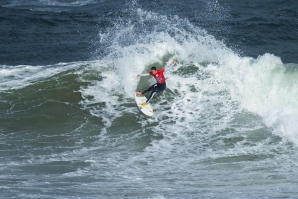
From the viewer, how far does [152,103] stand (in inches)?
676

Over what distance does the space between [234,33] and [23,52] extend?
35.1 feet

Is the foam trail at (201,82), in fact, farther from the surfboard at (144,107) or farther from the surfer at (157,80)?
the surfer at (157,80)

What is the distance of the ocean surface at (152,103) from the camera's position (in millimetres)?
11219

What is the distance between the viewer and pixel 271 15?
2645 cm

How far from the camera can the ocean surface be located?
11.2 m

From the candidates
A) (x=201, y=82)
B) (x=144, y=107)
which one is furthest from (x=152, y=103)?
(x=201, y=82)

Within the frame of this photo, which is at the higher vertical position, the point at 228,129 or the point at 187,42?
the point at 187,42

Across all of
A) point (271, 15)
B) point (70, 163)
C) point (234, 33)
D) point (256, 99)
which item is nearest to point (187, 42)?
point (234, 33)

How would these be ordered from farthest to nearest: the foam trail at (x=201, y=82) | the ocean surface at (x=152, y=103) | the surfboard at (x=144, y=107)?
the surfboard at (x=144, y=107), the foam trail at (x=201, y=82), the ocean surface at (x=152, y=103)

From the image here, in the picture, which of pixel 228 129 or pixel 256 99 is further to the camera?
pixel 256 99

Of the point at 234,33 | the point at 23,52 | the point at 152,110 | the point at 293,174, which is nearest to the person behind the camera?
the point at 293,174

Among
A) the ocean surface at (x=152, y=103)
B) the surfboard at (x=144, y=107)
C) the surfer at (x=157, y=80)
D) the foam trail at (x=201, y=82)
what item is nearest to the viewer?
the ocean surface at (x=152, y=103)

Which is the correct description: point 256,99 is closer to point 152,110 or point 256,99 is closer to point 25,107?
point 152,110

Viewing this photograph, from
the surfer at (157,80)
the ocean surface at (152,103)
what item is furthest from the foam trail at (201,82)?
the surfer at (157,80)
